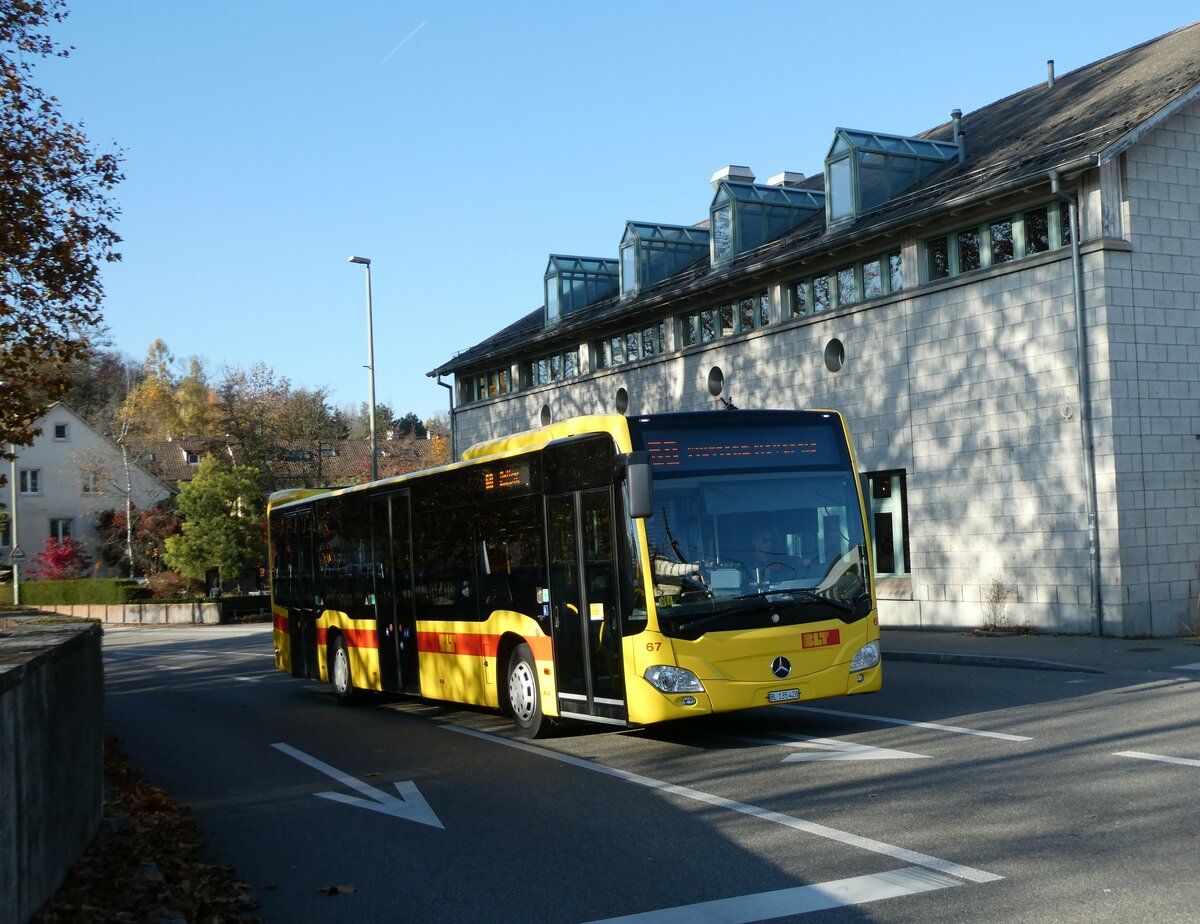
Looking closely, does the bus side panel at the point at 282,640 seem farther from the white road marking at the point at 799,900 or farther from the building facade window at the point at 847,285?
the white road marking at the point at 799,900

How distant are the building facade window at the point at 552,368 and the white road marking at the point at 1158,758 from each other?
2885 centimetres

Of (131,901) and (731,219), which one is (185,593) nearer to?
(731,219)

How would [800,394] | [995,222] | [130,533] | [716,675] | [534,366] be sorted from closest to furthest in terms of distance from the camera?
[716,675] < [995,222] < [800,394] < [534,366] < [130,533]

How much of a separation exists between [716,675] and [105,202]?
8.98 m

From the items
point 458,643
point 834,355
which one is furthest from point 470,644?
point 834,355

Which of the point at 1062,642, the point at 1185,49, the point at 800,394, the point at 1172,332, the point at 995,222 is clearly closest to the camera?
the point at 1062,642

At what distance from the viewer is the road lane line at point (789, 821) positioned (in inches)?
249

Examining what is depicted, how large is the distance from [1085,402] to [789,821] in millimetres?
14726

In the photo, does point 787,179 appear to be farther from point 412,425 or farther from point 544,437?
point 412,425

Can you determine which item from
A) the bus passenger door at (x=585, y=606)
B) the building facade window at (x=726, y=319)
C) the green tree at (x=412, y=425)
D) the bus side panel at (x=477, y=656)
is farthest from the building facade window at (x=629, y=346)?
the green tree at (x=412, y=425)

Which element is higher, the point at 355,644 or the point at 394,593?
the point at 394,593

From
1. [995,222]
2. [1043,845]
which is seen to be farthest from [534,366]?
[1043,845]

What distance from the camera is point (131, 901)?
6.31 m

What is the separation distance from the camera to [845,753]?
10.1m
